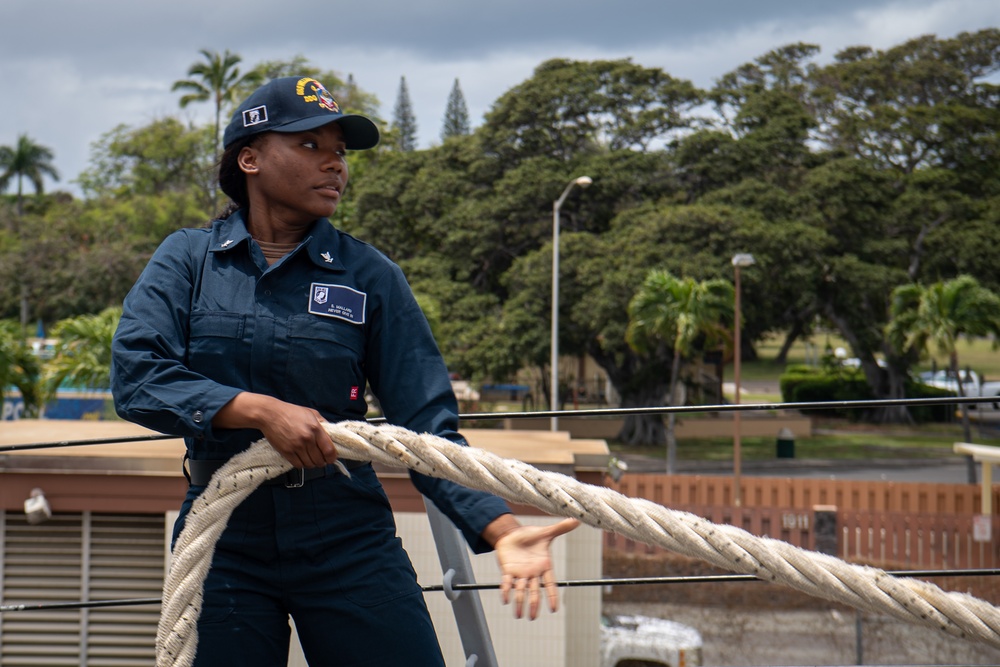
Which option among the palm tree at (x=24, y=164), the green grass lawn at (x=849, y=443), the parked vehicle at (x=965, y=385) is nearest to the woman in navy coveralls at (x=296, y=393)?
the green grass lawn at (x=849, y=443)

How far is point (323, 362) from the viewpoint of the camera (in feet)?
6.10

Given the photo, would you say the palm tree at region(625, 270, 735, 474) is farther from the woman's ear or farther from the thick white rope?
the thick white rope

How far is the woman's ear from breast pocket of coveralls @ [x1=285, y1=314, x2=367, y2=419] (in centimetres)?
33

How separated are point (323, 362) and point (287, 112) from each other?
470 mm

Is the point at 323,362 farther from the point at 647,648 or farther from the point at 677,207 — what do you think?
the point at 677,207

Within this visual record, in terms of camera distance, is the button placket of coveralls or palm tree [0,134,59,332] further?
palm tree [0,134,59,332]

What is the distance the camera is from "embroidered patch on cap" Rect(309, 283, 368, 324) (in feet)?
6.19

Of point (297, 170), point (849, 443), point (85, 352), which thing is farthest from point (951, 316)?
point (297, 170)

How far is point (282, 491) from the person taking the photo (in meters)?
1.82

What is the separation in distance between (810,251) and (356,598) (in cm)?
2988

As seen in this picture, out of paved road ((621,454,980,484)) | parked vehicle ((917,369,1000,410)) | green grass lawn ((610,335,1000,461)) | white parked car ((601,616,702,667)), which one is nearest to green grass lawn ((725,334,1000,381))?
parked vehicle ((917,369,1000,410))

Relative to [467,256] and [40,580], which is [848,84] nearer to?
[467,256]

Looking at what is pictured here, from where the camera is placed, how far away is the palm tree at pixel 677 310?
82.3ft

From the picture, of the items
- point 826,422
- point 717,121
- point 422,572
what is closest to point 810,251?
point 717,121
